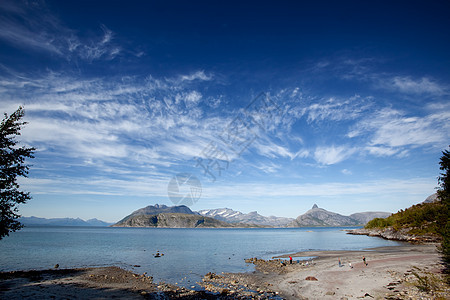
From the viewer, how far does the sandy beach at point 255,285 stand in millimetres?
24922

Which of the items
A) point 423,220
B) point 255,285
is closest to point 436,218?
point 423,220

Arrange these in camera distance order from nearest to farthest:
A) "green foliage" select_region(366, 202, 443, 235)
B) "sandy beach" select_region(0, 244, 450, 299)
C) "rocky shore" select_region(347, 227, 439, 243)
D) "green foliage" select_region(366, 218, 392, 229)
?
1. "sandy beach" select_region(0, 244, 450, 299)
2. "rocky shore" select_region(347, 227, 439, 243)
3. "green foliage" select_region(366, 202, 443, 235)
4. "green foliage" select_region(366, 218, 392, 229)

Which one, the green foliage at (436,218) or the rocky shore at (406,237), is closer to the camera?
the green foliage at (436,218)

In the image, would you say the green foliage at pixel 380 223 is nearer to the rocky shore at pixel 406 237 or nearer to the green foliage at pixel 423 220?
the rocky shore at pixel 406 237

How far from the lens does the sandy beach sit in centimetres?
2492

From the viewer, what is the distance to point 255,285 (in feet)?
104

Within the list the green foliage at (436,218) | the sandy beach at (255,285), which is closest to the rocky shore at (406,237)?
the green foliage at (436,218)

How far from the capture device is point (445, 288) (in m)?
22.3

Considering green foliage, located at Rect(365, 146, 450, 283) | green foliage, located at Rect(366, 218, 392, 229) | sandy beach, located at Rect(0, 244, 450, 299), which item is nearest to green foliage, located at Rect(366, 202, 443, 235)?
green foliage, located at Rect(365, 146, 450, 283)

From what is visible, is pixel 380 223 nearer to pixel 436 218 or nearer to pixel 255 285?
pixel 436 218

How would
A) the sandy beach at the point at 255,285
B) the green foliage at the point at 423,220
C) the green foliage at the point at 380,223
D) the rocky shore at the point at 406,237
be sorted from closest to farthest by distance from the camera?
1. the sandy beach at the point at 255,285
2. the rocky shore at the point at 406,237
3. the green foliage at the point at 423,220
4. the green foliage at the point at 380,223

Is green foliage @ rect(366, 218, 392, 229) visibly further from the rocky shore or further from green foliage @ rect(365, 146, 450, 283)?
the rocky shore

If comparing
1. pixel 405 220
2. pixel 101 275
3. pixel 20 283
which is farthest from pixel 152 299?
pixel 405 220

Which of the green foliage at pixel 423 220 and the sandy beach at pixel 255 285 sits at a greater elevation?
the green foliage at pixel 423 220
